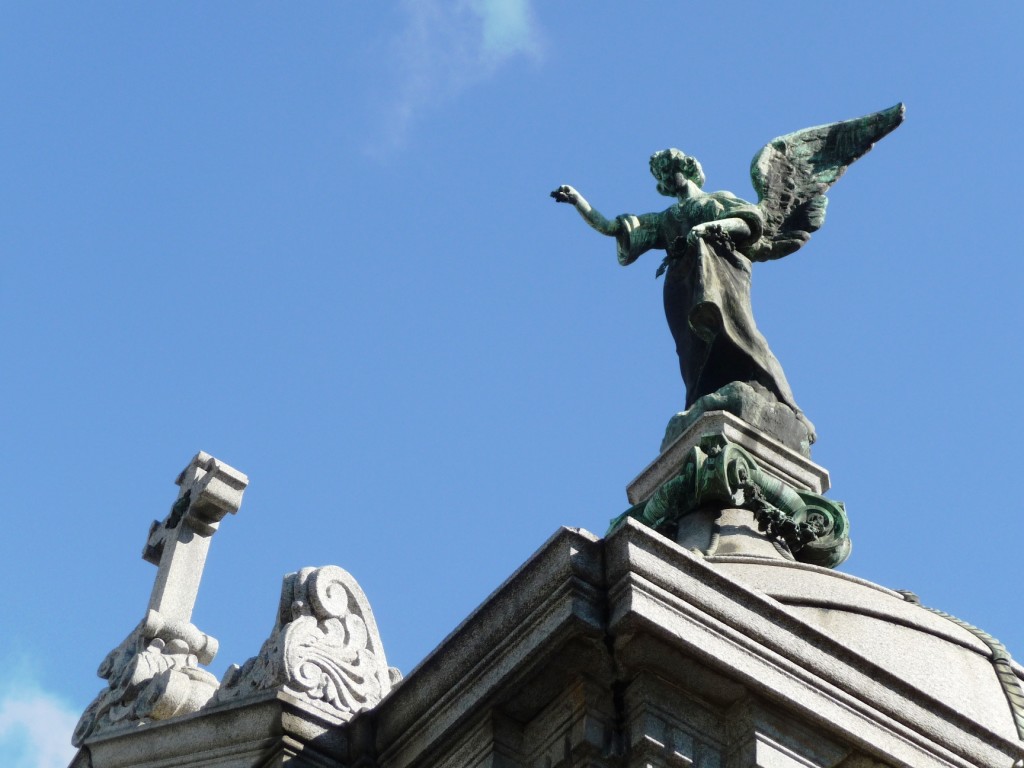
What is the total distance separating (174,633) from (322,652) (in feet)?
3.94

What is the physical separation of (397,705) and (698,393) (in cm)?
436

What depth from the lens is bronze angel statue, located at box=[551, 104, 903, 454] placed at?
1170 centimetres

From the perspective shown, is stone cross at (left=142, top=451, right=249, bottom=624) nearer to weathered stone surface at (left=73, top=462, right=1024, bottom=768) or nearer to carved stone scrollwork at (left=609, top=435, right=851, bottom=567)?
weathered stone surface at (left=73, top=462, right=1024, bottom=768)

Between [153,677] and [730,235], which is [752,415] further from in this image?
[153,677]

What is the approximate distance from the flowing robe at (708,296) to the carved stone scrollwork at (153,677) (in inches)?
148

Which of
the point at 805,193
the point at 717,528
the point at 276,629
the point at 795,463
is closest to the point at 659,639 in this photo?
the point at 276,629

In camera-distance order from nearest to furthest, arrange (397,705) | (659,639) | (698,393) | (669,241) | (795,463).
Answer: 1. (659,639)
2. (397,705)
3. (795,463)
4. (698,393)
5. (669,241)

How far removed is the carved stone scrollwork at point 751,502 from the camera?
10.1 metres

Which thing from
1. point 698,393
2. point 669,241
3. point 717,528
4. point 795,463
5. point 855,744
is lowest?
point 855,744

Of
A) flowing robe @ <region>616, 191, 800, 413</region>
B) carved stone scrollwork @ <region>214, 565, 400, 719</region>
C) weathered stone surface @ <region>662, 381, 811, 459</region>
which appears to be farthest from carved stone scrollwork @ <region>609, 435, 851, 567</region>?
carved stone scrollwork @ <region>214, 565, 400, 719</region>

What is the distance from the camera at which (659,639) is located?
7.03 m

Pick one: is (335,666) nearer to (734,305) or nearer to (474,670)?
(474,670)

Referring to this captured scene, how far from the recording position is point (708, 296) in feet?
38.5

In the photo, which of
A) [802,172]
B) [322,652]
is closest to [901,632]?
[322,652]
